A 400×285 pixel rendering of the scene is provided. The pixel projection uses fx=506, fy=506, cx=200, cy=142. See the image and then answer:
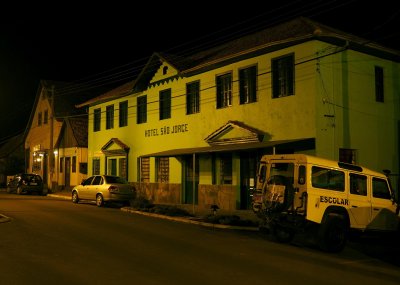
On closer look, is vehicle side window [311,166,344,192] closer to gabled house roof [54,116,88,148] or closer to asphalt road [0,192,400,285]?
asphalt road [0,192,400,285]

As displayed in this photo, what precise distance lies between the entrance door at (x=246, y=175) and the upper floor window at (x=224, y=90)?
2.79 metres

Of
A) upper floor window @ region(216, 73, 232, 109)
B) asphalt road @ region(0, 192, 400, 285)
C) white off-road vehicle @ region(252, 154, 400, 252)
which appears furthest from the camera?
upper floor window @ region(216, 73, 232, 109)

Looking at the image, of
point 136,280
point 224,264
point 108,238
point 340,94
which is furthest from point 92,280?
point 340,94

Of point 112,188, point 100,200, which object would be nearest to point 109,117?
point 100,200

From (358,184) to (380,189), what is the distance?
950 mm

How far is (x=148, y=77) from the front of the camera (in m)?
29.3

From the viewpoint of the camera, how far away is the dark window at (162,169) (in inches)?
1086

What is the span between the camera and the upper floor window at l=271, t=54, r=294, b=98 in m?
20.1

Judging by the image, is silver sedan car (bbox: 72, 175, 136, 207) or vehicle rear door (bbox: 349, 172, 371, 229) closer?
vehicle rear door (bbox: 349, 172, 371, 229)

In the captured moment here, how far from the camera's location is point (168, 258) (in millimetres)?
10156

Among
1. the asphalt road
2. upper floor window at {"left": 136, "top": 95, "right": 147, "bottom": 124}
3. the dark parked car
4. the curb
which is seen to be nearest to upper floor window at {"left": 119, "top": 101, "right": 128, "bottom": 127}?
upper floor window at {"left": 136, "top": 95, "right": 147, "bottom": 124}

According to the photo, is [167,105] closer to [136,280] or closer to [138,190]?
[138,190]

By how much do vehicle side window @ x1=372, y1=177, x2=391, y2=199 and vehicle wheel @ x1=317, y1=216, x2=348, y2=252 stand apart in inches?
61.7

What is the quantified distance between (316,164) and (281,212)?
1418mm
